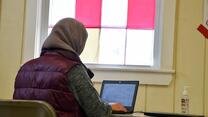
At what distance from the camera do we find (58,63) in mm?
1958

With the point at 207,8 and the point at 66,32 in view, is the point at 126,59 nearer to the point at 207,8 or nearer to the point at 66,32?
the point at 207,8

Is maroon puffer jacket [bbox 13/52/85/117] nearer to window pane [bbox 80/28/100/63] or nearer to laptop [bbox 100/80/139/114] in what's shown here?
laptop [bbox 100/80/139/114]

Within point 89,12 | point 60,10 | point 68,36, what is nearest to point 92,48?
point 89,12

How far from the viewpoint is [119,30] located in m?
2.99

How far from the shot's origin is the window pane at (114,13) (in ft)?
9.86

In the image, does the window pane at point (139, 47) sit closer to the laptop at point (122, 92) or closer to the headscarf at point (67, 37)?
the laptop at point (122, 92)

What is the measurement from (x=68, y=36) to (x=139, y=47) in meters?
0.96

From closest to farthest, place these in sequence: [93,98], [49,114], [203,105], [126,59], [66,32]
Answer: [49,114]
[93,98]
[66,32]
[203,105]
[126,59]

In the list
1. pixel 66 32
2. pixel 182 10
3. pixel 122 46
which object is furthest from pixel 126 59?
pixel 66 32

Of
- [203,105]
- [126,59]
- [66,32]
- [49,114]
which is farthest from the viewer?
[126,59]

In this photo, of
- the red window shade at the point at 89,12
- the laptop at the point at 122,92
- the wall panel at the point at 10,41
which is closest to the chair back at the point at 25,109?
the laptop at the point at 122,92

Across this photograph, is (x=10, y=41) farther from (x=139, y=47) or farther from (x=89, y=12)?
(x=139, y=47)

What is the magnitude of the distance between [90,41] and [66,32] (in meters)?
0.92

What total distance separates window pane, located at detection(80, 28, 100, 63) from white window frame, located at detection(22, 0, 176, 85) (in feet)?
0.27
